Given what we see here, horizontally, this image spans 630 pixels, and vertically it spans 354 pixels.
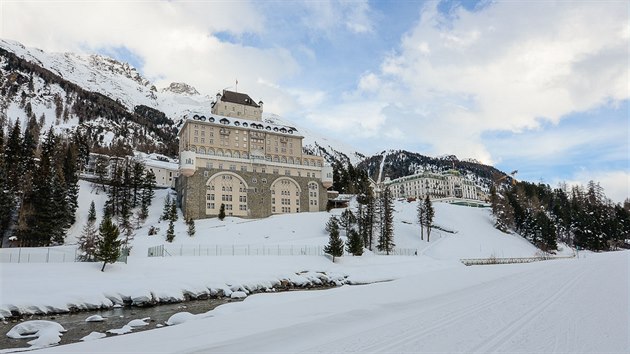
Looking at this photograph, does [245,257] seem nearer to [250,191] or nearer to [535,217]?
[250,191]

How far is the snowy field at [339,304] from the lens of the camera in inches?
440

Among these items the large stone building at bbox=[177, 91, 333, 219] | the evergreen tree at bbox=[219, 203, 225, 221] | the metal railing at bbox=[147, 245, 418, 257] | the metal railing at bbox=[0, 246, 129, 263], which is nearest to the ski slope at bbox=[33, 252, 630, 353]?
the metal railing at bbox=[0, 246, 129, 263]

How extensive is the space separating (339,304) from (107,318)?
12.7 m

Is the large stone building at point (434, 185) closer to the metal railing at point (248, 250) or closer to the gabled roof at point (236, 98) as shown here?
the gabled roof at point (236, 98)

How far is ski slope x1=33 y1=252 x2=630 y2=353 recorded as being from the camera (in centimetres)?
1063


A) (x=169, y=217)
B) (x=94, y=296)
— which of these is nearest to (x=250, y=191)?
(x=169, y=217)

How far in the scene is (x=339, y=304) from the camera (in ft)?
62.7

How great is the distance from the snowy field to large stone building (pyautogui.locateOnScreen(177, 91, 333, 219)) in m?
31.2

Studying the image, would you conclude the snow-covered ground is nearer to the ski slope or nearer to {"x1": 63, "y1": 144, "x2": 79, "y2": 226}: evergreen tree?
{"x1": 63, "y1": 144, "x2": 79, "y2": 226}: evergreen tree

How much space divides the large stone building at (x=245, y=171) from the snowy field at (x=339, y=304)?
3121cm

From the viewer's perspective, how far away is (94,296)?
25359 millimetres

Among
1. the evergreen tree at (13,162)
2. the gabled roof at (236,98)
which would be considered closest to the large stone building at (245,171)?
the gabled roof at (236,98)

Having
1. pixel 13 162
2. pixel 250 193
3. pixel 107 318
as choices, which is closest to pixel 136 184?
pixel 13 162

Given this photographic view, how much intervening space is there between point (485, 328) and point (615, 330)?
389 cm
